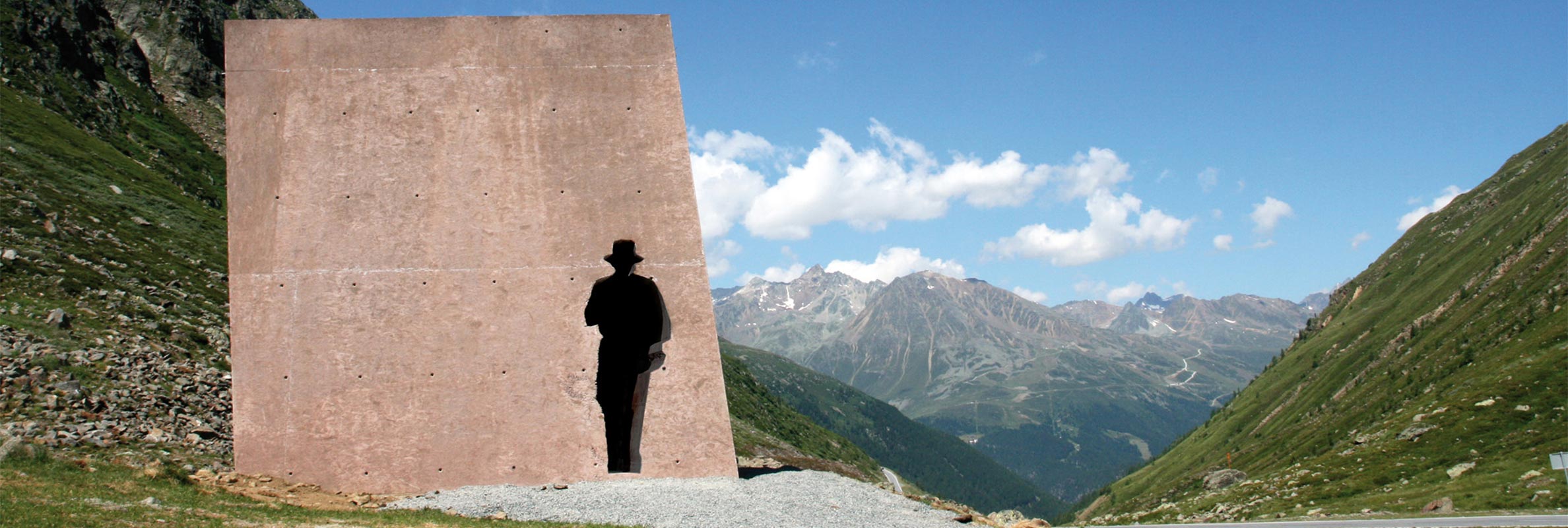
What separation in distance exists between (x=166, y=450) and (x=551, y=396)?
7.78m

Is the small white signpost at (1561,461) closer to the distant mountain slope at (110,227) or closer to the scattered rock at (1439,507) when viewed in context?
the scattered rock at (1439,507)

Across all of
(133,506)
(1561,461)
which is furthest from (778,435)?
(133,506)

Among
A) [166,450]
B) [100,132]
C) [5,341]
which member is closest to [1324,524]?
[166,450]

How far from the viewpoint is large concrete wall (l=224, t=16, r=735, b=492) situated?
715 inches

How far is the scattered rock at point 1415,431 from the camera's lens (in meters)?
60.1

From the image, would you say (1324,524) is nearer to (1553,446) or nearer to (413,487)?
(1553,446)

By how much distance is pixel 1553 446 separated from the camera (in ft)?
158

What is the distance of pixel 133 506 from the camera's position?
523 inches

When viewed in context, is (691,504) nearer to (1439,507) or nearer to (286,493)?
(286,493)

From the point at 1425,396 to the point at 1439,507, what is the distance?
3540 centimetres

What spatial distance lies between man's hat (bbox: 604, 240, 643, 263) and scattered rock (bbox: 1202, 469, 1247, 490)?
234 ft

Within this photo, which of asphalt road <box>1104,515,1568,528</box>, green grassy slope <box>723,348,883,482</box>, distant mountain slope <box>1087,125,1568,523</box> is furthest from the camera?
green grassy slope <box>723,348,883,482</box>

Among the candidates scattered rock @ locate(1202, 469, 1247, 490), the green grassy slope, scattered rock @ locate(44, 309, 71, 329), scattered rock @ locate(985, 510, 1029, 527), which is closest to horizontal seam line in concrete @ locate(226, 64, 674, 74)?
scattered rock @ locate(44, 309, 71, 329)

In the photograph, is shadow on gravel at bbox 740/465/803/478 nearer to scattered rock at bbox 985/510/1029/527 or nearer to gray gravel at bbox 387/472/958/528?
gray gravel at bbox 387/472/958/528
